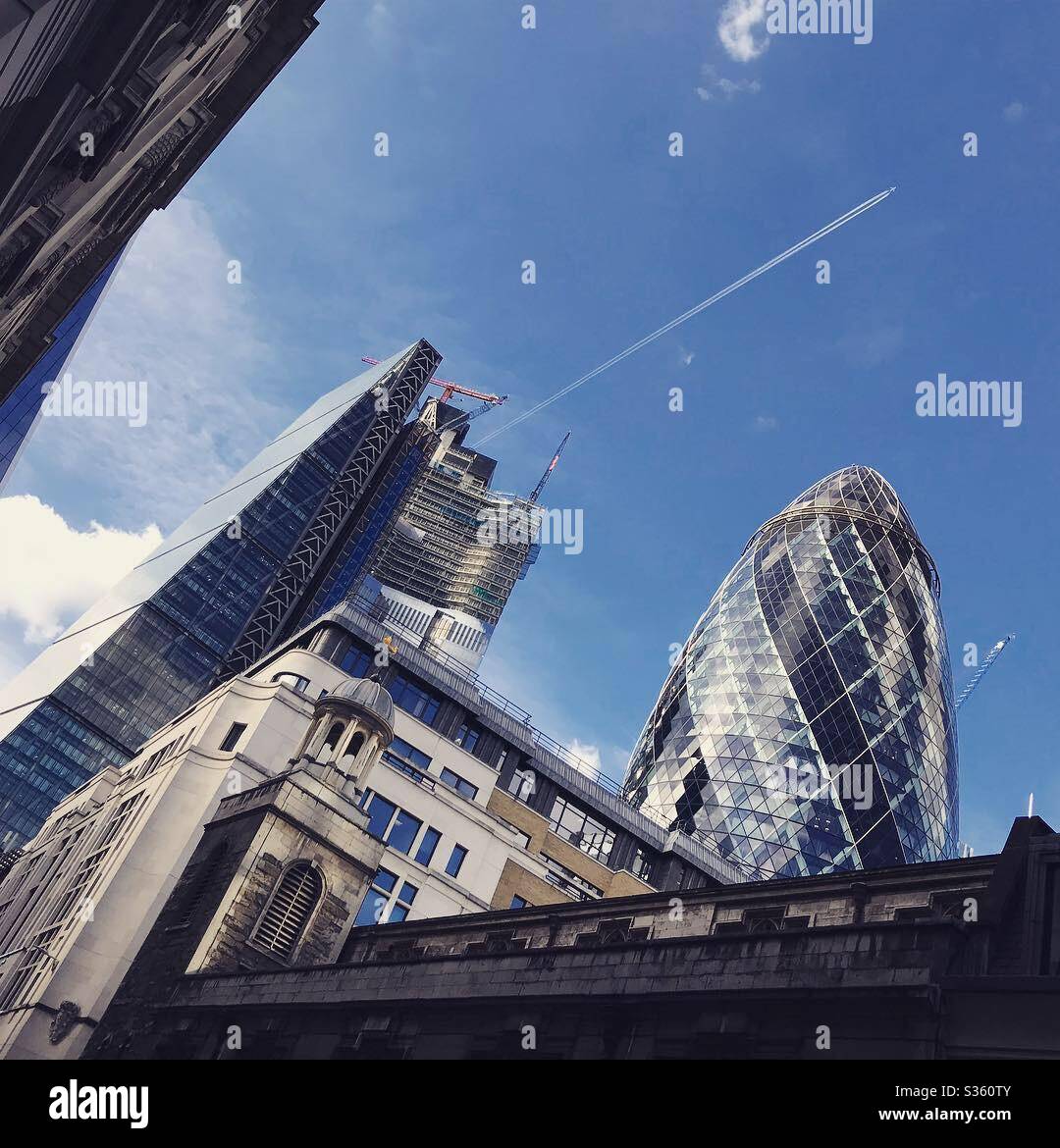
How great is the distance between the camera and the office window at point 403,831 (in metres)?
53.6

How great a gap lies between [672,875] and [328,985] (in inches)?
1385

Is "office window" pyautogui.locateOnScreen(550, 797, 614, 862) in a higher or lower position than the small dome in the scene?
higher

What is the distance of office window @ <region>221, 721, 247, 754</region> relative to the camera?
51875 mm

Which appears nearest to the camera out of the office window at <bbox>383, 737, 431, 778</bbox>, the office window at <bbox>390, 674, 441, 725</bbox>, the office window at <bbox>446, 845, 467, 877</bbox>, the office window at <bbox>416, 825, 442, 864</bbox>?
the office window at <bbox>416, 825, 442, 864</bbox>

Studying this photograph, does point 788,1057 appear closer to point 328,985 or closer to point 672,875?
point 328,985

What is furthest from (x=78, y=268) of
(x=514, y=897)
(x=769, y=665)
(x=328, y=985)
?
(x=769, y=665)

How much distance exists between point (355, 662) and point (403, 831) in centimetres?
1063

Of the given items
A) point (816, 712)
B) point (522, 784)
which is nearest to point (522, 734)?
point (522, 784)

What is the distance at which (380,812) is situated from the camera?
2112 inches

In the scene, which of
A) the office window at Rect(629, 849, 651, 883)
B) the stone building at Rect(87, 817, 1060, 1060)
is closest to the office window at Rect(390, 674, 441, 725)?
the office window at Rect(629, 849, 651, 883)

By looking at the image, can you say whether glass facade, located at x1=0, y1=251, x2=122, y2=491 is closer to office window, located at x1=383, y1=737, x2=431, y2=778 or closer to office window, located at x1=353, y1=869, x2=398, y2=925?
office window, located at x1=383, y1=737, x2=431, y2=778

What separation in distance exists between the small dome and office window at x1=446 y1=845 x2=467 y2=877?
9109 millimetres

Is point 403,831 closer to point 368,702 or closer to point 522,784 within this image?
point 368,702

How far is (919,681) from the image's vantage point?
132 m
